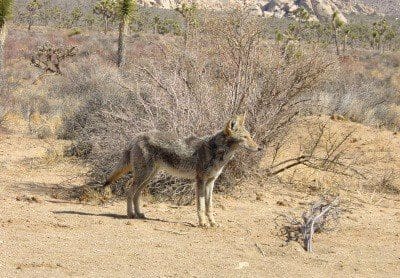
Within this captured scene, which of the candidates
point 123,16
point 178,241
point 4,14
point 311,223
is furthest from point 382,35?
point 178,241

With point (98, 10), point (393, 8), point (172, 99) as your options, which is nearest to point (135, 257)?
point (172, 99)

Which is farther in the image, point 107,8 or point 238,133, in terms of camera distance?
point 107,8

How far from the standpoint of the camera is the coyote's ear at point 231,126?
8.16m

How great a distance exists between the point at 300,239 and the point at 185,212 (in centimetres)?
203

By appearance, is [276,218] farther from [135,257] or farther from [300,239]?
[135,257]

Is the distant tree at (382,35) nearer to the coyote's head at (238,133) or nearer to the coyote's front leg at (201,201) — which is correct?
the coyote's head at (238,133)

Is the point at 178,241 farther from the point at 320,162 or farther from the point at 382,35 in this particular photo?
the point at 382,35

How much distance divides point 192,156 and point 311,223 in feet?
5.94

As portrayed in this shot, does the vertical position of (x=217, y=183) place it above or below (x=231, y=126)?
below

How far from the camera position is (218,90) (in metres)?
10.9

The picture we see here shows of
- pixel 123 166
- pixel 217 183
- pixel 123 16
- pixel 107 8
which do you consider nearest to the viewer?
pixel 123 166

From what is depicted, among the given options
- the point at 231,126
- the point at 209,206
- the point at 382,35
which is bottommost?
the point at 382,35

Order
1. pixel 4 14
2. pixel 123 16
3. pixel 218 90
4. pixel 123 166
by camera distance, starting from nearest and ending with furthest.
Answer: pixel 123 166 → pixel 218 90 → pixel 4 14 → pixel 123 16

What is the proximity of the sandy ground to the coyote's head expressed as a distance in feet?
3.72
